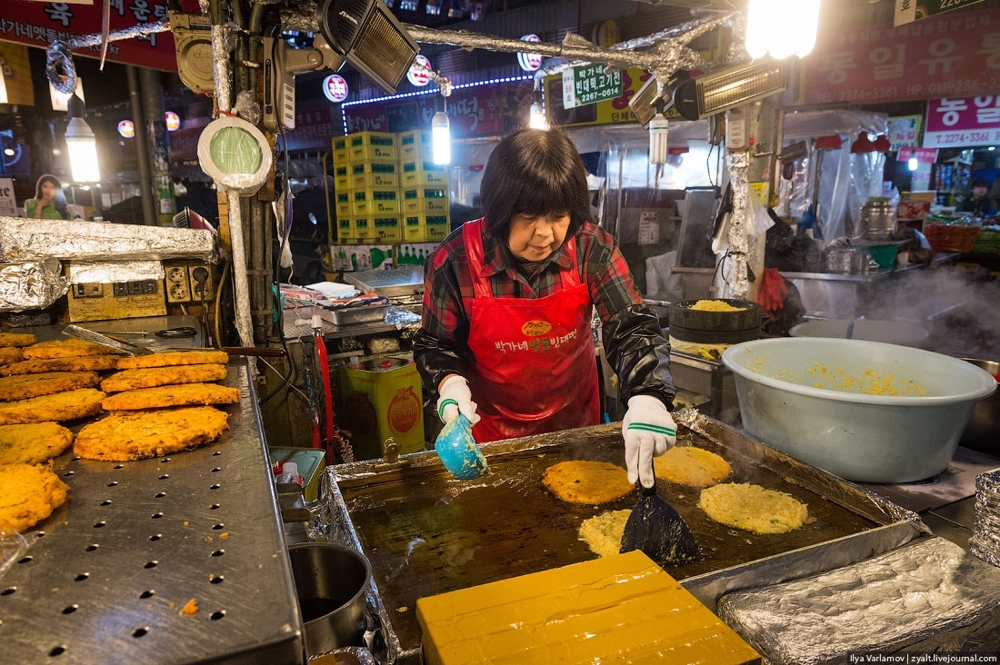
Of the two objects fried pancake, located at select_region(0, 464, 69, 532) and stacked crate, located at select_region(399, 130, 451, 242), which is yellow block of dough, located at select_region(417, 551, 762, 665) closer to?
fried pancake, located at select_region(0, 464, 69, 532)

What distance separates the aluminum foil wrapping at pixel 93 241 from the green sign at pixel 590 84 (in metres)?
6.21

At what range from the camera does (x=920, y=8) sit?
438cm

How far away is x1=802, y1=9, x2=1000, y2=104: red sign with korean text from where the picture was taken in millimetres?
6043

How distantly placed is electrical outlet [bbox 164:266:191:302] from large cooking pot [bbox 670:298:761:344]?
2717 mm

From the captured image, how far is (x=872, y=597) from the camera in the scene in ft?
4.47

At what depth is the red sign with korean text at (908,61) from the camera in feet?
19.8

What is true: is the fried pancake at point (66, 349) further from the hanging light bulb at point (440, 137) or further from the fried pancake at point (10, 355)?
the hanging light bulb at point (440, 137)

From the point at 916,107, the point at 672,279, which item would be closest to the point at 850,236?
the point at 672,279

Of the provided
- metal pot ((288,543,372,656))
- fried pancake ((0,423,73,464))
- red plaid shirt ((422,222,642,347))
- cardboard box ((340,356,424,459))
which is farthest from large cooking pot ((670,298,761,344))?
fried pancake ((0,423,73,464))

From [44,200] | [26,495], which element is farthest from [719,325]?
[44,200]

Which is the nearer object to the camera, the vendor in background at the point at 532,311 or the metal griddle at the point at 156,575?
the metal griddle at the point at 156,575

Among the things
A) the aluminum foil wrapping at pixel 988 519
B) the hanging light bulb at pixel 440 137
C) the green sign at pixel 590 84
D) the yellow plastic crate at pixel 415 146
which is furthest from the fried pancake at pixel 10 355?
the green sign at pixel 590 84

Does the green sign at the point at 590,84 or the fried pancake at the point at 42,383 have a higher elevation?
the green sign at the point at 590,84

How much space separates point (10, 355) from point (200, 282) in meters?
0.88
